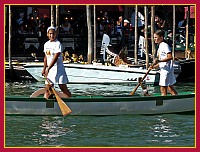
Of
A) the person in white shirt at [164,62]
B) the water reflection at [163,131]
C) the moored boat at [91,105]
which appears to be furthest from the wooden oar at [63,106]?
the person in white shirt at [164,62]

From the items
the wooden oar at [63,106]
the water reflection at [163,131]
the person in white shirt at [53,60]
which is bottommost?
the water reflection at [163,131]

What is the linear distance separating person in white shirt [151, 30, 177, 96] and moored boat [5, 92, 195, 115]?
0.79ft

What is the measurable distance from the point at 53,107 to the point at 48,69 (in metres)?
0.72

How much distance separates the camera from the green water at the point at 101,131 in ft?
36.3

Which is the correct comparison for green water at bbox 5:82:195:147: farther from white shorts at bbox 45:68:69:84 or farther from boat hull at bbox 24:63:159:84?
boat hull at bbox 24:63:159:84

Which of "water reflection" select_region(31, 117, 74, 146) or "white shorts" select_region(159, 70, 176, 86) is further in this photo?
"white shorts" select_region(159, 70, 176, 86)

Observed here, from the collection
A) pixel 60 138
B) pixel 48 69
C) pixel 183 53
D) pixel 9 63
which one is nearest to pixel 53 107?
pixel 48 69

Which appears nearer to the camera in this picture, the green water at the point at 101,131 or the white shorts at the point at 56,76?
the green water at the point at 101,131

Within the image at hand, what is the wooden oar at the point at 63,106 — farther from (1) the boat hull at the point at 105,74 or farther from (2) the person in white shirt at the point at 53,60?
(1) the boat hull at the point at 105,74

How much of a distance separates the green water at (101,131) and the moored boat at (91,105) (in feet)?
0.35

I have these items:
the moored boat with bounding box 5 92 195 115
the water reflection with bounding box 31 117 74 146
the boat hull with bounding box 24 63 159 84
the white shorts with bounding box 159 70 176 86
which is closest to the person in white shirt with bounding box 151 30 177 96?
the white shorts with bounding box 159 70 176 86

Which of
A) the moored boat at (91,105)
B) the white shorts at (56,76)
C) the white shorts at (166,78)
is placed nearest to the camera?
the white shorts at (56,76)

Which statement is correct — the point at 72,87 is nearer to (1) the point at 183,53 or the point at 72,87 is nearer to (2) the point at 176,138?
(1) the point at 183,53

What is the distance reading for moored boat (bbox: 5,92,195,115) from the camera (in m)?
13.3
